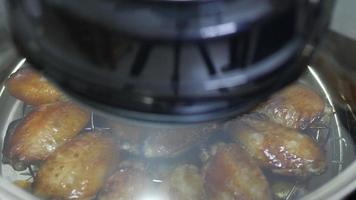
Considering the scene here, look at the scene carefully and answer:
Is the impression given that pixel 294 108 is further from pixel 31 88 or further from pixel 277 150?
pixel 31 88

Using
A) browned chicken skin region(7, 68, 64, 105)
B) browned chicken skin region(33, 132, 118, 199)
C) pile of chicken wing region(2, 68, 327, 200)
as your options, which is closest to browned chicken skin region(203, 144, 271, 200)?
pile of chicken wing region(2, 68, 327, 200)

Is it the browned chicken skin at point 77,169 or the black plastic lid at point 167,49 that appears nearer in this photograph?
the black plastic lid at point 167,49

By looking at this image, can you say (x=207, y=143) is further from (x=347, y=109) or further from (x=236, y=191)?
(x=347, y=109)

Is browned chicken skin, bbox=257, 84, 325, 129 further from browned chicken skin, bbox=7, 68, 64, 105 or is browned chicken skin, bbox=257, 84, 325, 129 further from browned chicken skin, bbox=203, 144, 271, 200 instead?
browned chicken skin, bbox=7, 68, 64, 105

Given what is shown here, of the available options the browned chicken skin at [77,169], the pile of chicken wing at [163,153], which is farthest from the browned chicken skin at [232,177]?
the browned chicken skin at [77,169]

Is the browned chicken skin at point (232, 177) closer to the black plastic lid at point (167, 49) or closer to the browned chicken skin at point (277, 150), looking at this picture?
the browned chicken skin at point (277, 150)

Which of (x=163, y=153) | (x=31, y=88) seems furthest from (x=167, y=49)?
(x=31, y=88)
